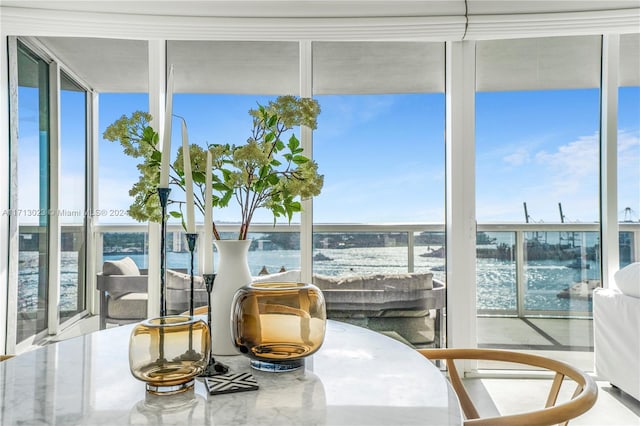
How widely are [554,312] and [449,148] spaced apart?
1.23 metres

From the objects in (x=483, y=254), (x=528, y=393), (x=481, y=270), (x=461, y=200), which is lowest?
(x=528, y=393)

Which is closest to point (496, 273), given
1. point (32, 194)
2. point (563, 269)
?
point (563, 269)

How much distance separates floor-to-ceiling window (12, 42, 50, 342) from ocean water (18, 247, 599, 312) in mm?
192

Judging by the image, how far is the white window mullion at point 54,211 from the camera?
2.74 metres

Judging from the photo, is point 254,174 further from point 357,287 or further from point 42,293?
point 42,293

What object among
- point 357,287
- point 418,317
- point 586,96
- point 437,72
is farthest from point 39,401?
point 586,96

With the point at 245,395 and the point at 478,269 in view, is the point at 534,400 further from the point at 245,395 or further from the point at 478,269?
the point at 245,395

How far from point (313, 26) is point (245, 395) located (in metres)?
2.32

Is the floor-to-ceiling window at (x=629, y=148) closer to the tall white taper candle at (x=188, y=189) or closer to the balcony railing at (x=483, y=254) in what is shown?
the balcony railing at (x=483, y=254)

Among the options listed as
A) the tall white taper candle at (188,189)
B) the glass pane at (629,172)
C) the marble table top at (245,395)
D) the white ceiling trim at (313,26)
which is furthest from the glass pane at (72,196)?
the glass pane at (629,172)

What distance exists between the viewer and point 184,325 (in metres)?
0.84

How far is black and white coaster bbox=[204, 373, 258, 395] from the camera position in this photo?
0.83 m

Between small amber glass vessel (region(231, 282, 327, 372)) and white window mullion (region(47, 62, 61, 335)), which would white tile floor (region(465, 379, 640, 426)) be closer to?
small amber glass vessel (region(231, 282, 327, 372))

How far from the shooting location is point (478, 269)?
2822 millimetres
